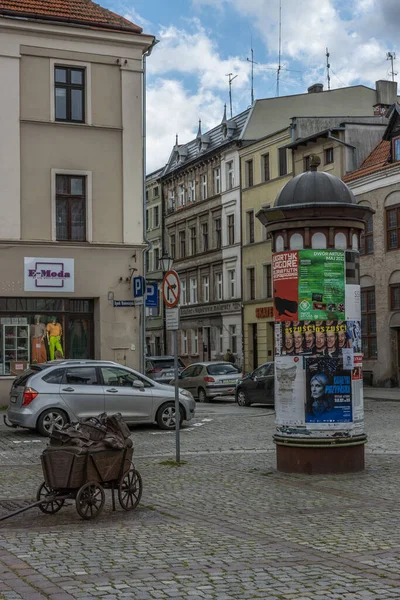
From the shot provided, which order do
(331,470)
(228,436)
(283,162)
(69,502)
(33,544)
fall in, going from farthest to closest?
(283,162) → (228,436) → (331,470) → (69,502) → (33,544)

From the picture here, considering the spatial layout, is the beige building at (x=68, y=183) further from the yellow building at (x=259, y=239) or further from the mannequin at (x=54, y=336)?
the yellow building at (x=259, y=239)

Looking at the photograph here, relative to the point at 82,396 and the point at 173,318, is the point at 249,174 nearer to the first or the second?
the point at 82,396

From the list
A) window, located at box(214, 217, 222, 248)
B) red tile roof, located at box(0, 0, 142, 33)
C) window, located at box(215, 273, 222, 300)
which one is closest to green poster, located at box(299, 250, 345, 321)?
red tile roof, located at box(0, 0, 142, 33)

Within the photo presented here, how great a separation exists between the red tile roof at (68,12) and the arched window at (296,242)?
53.2 ft

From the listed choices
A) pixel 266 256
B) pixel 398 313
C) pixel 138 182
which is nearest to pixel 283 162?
pixel 266 256

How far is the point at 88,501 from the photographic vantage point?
9789 mm

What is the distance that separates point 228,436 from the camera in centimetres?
1972

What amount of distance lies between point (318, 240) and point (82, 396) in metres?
8.04

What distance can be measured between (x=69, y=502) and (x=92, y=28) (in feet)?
64.2

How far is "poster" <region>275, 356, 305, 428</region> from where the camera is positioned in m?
13.2

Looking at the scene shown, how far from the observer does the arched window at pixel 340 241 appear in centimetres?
1350

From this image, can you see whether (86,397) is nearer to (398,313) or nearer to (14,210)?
(14,210)

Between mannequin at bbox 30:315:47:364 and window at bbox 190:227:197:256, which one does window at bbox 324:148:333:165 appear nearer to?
window at bbox 190:227:197:256

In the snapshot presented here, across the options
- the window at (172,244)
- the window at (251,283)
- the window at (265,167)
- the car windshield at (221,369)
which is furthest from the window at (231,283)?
the car windshield at (221,369)
